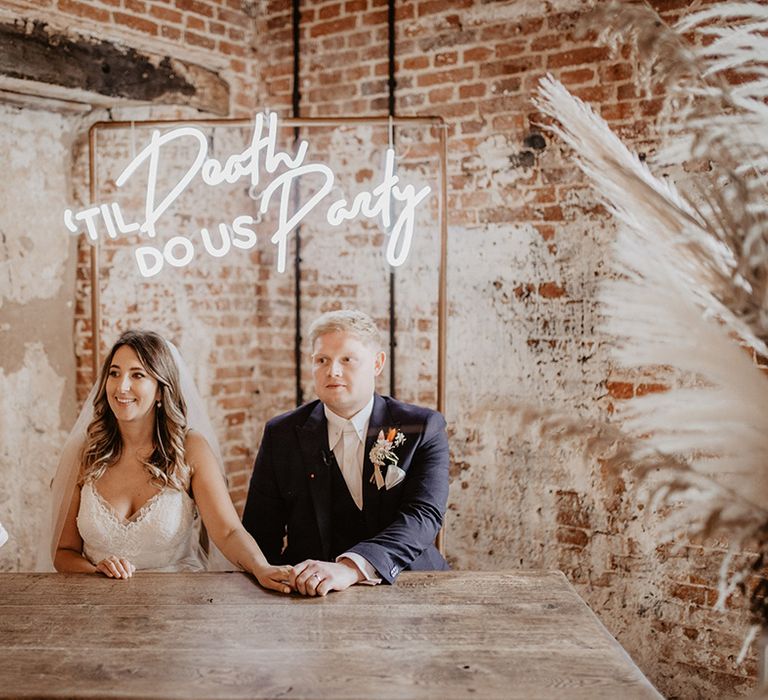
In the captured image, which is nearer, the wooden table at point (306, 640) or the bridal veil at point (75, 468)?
the wooden table at point (306, 640)

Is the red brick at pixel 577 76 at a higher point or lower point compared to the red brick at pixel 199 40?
lower

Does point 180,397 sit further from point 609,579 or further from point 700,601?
point 700,601

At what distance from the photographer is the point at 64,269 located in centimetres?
395

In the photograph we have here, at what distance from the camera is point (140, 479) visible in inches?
112

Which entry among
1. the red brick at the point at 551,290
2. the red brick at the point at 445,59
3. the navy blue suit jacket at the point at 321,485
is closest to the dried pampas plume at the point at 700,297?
the navy blue suit jacket at the point at 321,485

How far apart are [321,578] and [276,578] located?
0.14 meters

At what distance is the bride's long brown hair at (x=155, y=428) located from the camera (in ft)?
9.30

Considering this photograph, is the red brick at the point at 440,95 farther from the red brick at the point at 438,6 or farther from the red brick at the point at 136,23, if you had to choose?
the red brick at the point at 136,23

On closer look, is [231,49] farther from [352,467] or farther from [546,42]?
[352,467]

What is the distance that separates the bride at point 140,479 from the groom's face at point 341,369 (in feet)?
1.62

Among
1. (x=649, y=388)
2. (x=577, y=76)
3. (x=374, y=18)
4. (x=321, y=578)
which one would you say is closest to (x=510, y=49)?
(x=577, y=76)

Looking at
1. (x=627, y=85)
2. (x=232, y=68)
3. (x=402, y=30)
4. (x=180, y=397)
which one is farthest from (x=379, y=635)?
(x=232, y=68)

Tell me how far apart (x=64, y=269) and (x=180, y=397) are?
1.40 metres

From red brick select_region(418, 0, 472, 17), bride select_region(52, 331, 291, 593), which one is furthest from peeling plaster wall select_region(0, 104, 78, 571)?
red brick select_region(418, 0, 472, 17)
